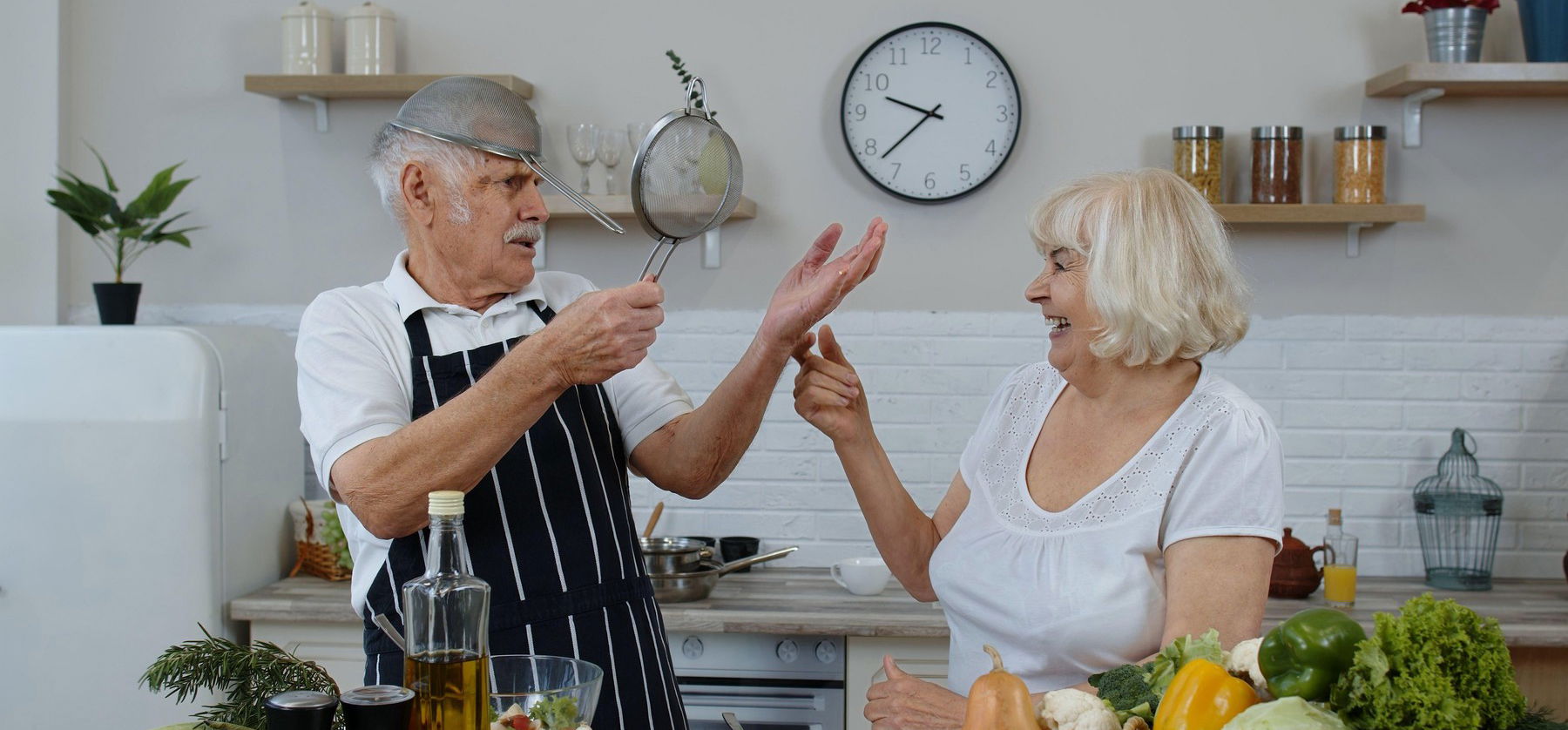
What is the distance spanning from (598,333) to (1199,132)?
6.98ft

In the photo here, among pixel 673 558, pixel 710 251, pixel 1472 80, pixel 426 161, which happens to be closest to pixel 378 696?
pixel 426 161

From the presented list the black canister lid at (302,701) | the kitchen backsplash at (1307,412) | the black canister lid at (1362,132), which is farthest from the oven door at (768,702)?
the black canister lid at (302,701)

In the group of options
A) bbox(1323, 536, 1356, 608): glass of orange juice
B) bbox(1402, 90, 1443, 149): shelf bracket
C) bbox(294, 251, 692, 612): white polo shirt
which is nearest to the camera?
bbox(294, 251, 692, 612): white polo shirt

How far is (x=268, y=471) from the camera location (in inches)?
125

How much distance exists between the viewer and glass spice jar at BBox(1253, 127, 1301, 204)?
3180 mm

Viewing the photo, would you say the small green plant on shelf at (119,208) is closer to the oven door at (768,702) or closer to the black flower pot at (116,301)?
the black flower pot at (116,301)

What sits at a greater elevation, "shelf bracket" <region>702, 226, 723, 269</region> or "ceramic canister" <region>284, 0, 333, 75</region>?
"ceramic canister" <region>284, 0, 333, 75</region>

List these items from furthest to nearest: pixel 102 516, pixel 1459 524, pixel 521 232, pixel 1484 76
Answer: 1. pixel 1459 524
2. pixel 1484 76
3. pixel 102 516
4. pixel 521 232

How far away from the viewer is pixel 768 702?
2.87 m

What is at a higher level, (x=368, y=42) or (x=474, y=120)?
(x=368, y=42)

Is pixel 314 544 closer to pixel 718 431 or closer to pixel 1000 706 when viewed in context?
pixel 718 431

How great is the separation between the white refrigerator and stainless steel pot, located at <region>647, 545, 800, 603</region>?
40.1 inches

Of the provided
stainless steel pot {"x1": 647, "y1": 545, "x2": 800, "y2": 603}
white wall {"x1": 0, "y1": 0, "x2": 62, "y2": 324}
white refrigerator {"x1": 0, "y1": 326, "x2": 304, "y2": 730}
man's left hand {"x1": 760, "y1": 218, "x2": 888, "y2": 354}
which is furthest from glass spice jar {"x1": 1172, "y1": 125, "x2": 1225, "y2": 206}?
white wall {"x1": 0, "y1": 0, "x2": 62, "y2": 324}

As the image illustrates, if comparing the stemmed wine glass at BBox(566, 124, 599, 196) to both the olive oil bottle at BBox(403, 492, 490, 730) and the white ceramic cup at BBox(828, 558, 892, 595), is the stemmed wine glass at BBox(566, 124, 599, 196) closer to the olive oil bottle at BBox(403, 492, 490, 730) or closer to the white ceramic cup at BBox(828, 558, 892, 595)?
the white ceramic cup at BBox(828, 558, 892, 595)
